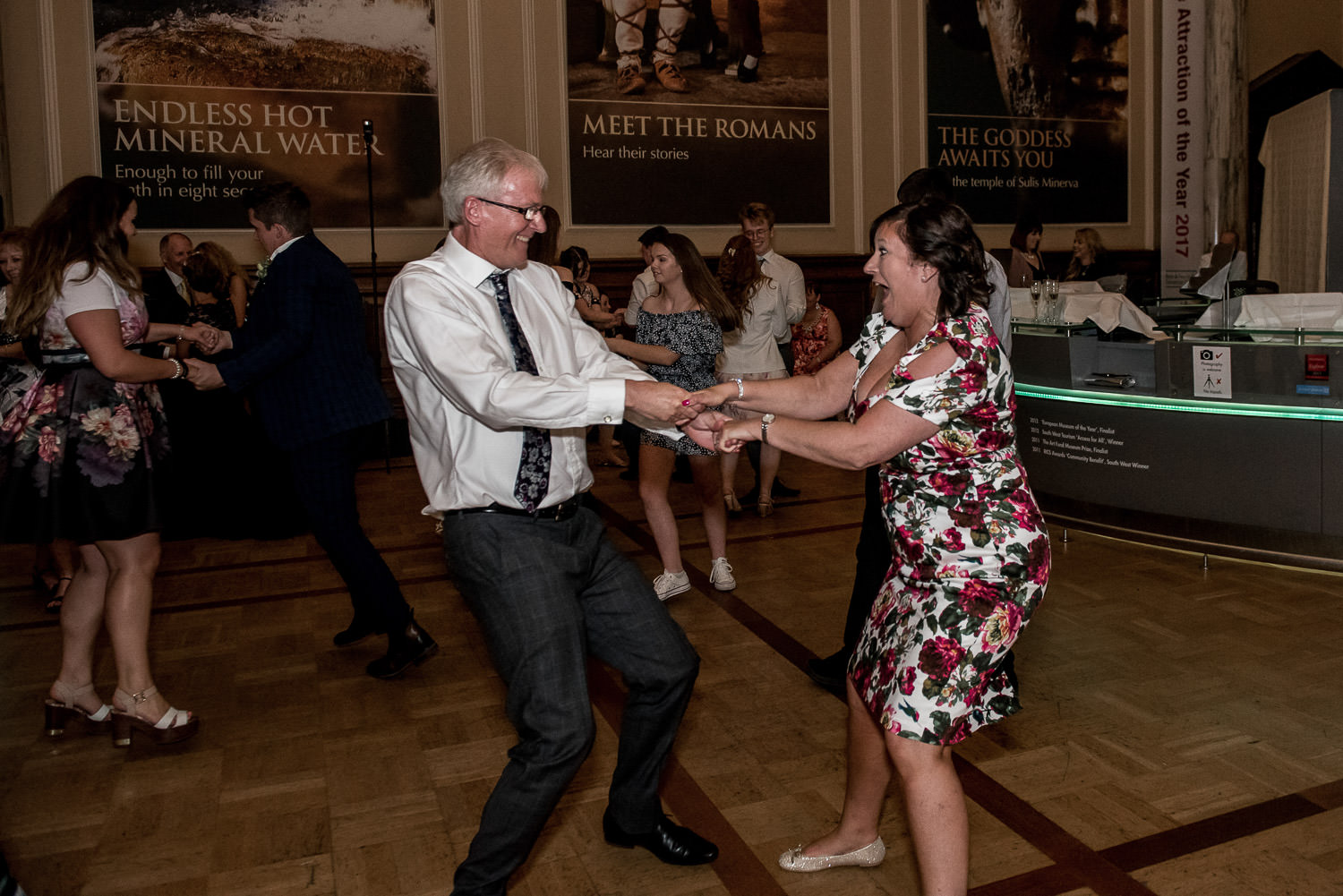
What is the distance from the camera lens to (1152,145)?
11.1 meters

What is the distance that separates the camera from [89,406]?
9.87 ft

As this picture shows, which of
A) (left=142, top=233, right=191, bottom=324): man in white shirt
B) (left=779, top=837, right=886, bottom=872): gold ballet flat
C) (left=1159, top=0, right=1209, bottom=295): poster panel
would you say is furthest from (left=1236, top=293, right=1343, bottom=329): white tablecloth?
(left=1159, top=0, right=1209, bottom=295): poster panel

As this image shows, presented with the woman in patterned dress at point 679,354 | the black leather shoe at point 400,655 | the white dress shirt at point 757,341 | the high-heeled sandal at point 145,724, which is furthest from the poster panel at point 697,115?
the high-heeled sandal at point 145,724

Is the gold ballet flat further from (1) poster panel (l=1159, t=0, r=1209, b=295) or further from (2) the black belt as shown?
(1) poster panel (l=1159, t=0, r=1209, b=295)

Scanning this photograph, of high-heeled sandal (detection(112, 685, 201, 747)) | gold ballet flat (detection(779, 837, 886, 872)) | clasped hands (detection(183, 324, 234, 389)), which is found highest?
clasped hands (detection(183, 324, 234, 389))

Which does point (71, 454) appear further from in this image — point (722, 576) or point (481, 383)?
point (722, 576)

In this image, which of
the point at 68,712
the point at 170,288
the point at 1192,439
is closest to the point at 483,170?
the point at 68,712

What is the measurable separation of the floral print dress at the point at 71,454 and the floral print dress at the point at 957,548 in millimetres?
2143

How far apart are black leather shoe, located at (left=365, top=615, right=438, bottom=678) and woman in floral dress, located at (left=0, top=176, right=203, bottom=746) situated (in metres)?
0.85

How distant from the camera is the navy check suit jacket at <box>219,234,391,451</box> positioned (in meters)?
3.56

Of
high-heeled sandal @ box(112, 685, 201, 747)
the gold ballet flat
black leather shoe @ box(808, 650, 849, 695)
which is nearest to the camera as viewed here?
the gold ballet flat

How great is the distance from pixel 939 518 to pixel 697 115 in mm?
8000

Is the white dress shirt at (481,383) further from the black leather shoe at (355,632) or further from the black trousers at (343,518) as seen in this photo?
the black leather shoe at (355,632)

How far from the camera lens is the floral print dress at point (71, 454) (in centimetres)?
298
